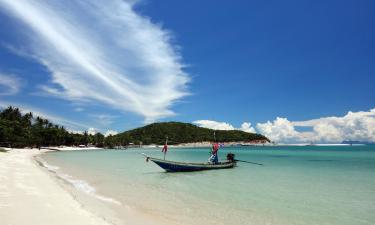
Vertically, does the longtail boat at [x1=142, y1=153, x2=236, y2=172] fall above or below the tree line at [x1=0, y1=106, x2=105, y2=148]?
below

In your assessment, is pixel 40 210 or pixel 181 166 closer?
pixel 40 210

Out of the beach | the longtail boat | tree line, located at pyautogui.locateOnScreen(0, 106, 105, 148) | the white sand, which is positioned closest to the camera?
the white sand

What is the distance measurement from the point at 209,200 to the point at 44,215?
347 inches

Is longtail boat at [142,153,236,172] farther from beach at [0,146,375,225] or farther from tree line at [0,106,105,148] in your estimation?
tree line at [0,106,105,148]

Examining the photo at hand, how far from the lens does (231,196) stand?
58.3 ft

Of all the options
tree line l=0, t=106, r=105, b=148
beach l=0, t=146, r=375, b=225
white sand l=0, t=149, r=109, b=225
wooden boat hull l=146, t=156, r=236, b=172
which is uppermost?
tree line l=0, t=106, r=105, b=148

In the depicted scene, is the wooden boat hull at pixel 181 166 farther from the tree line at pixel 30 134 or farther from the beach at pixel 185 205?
the tree line at pixel 30 134

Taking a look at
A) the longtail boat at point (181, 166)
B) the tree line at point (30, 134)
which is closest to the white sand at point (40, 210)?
the longtail boat at point (181, 166)

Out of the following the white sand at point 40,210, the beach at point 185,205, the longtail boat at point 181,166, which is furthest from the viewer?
the longtail boat at point 181,166

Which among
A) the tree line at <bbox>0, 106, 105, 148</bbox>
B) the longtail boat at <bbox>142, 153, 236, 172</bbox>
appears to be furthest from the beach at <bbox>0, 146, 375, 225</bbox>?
the tree line at <bbox>0, 106, 105, 148</bbox>

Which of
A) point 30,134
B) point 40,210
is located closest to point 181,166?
point 40,210

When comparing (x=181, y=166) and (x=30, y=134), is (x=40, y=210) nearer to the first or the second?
(x=181, y=166)

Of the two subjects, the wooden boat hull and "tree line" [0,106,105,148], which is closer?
the wooden boat hull

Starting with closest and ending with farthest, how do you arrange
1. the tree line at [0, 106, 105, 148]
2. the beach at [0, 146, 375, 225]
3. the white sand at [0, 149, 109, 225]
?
the white sand at [0, 149, 109, 225] → the beach at [0, 146, 375, 225] → the tree line at [0, 106, 105, 148]
